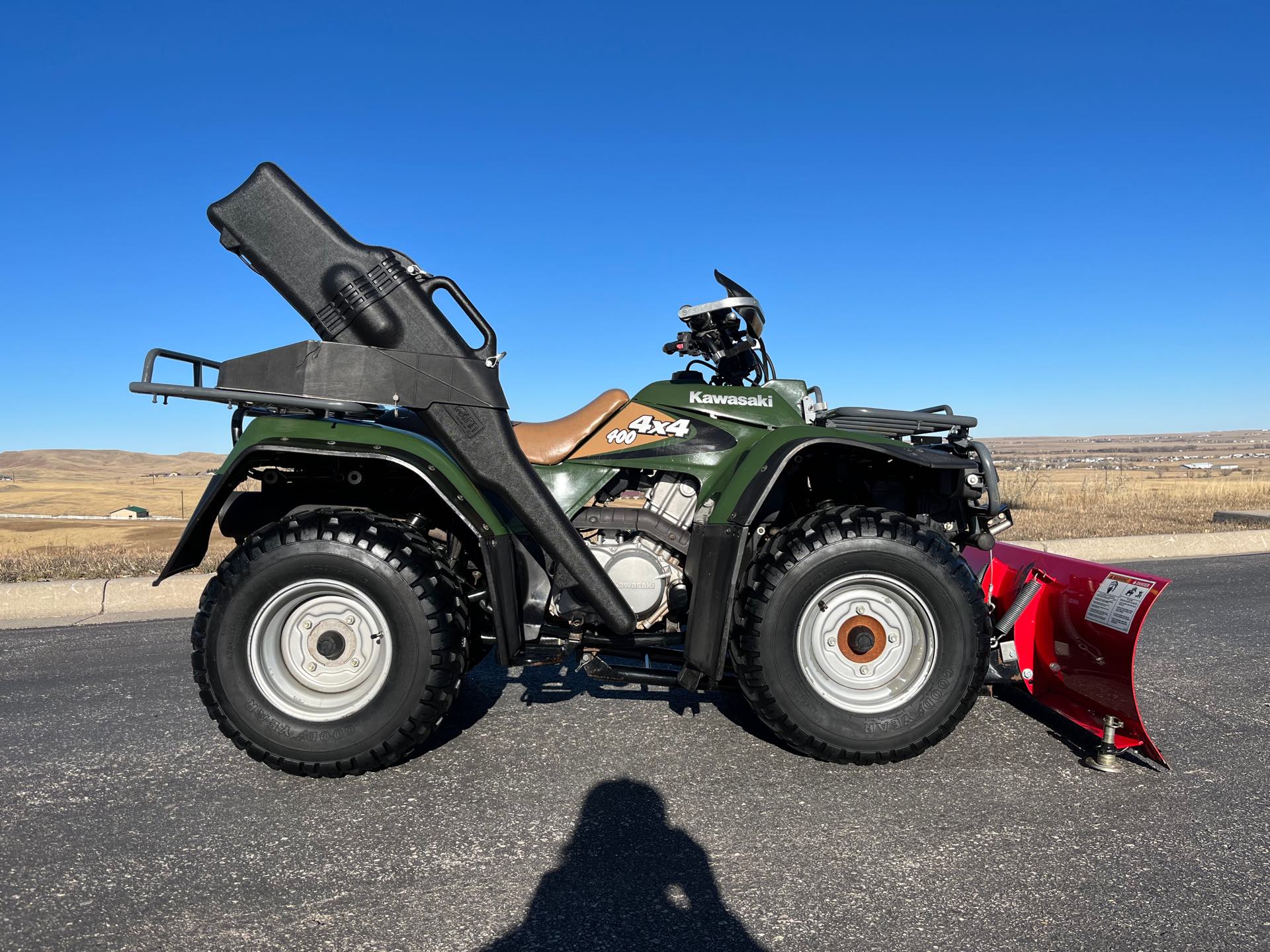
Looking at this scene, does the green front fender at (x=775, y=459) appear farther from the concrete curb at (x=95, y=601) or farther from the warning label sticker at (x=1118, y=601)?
the concrete curb at (x=95, y=601)

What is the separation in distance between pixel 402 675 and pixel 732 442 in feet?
6.05

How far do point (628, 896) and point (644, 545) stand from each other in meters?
1.73

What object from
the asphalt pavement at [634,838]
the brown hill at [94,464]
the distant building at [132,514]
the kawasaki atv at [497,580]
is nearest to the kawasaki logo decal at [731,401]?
the kawasaki atv at [497,580]

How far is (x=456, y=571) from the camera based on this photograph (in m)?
3.92

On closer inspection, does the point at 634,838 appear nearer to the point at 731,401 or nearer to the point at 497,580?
the point at 497,580

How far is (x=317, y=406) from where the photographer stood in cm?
346

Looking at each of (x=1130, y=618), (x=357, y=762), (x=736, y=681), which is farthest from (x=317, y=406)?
(x=1130, y=618)

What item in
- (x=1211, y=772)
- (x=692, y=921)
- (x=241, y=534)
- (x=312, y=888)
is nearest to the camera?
(x=692, y=921)

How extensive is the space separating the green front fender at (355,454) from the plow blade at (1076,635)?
2.44 metres

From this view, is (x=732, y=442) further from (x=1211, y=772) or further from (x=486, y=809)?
(x=1211, y=772)

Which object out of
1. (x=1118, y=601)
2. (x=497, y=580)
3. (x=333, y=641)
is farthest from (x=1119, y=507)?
(x=333, y=641)

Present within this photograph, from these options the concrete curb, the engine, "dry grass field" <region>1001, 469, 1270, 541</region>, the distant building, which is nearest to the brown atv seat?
the engine

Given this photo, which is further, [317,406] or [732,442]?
[732,442]

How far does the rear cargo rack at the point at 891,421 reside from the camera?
13.1ft
